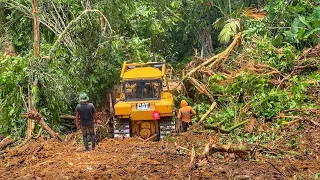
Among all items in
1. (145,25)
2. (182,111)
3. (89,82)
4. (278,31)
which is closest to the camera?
(182,111)

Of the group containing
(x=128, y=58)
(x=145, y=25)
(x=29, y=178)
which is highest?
(x=145, y=25)

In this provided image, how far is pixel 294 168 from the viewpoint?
7.13 meters

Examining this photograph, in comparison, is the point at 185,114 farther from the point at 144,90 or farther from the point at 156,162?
the point at 156,162

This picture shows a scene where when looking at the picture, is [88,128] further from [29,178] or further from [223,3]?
[223,3]

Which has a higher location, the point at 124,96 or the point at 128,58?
the point at 128,58

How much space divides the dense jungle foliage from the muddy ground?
1.95 metres

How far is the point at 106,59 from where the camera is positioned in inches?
550

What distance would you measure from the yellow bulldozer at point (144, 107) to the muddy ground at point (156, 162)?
Result: 4.72 feet

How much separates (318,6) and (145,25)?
734 centimetres

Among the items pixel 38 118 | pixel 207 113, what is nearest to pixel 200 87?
pixel 207 113

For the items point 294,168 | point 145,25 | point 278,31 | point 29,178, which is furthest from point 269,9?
point 29,178

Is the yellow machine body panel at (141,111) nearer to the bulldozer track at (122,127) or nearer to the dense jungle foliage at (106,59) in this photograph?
the bulldozer track at (122,127)

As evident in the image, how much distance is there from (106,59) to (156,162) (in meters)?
6.88

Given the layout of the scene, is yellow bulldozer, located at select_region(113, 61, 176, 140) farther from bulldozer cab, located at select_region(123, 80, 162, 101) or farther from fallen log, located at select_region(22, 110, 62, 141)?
fallen log, located at select_region(22, 110, 62, 141)
